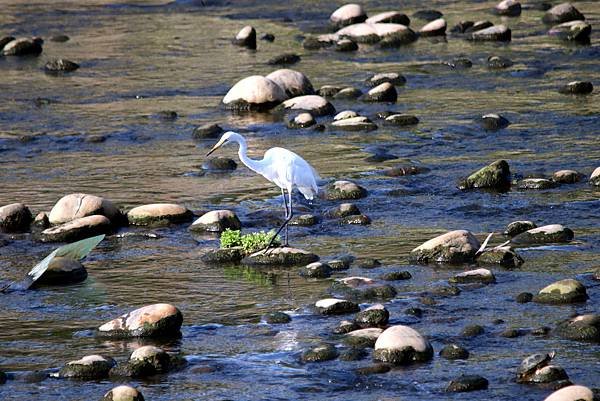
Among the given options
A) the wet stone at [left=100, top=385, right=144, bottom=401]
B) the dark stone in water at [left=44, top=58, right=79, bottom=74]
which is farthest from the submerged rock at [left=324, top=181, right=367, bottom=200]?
the dark stone in water at [left=44, top=58, right=79, bottom=74]

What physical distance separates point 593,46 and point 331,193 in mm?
9256

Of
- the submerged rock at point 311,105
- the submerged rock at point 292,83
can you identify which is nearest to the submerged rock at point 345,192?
the submerged rock at point 311,105

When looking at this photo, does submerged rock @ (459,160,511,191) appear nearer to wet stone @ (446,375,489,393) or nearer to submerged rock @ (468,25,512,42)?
wet stone @ (446,375,489,393)

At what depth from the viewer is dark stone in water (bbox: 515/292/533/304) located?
9188mm

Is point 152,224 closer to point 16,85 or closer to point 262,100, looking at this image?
point 262,100

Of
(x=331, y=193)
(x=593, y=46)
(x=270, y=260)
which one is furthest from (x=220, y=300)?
(x=593, y=46)

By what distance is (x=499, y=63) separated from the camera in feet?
63.9

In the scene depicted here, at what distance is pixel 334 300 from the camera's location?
9195 mm

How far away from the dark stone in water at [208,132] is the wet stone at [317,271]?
596 centimetres

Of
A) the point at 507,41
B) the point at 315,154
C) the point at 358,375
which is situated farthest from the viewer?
the point at 507,41

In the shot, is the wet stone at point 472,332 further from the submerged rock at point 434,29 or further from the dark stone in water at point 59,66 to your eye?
the submerged rock at point 434,29

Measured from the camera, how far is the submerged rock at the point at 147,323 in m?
8.88

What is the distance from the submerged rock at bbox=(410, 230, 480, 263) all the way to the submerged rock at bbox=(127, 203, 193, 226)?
261 centimetres

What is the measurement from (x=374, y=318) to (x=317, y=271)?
1.42 meters
